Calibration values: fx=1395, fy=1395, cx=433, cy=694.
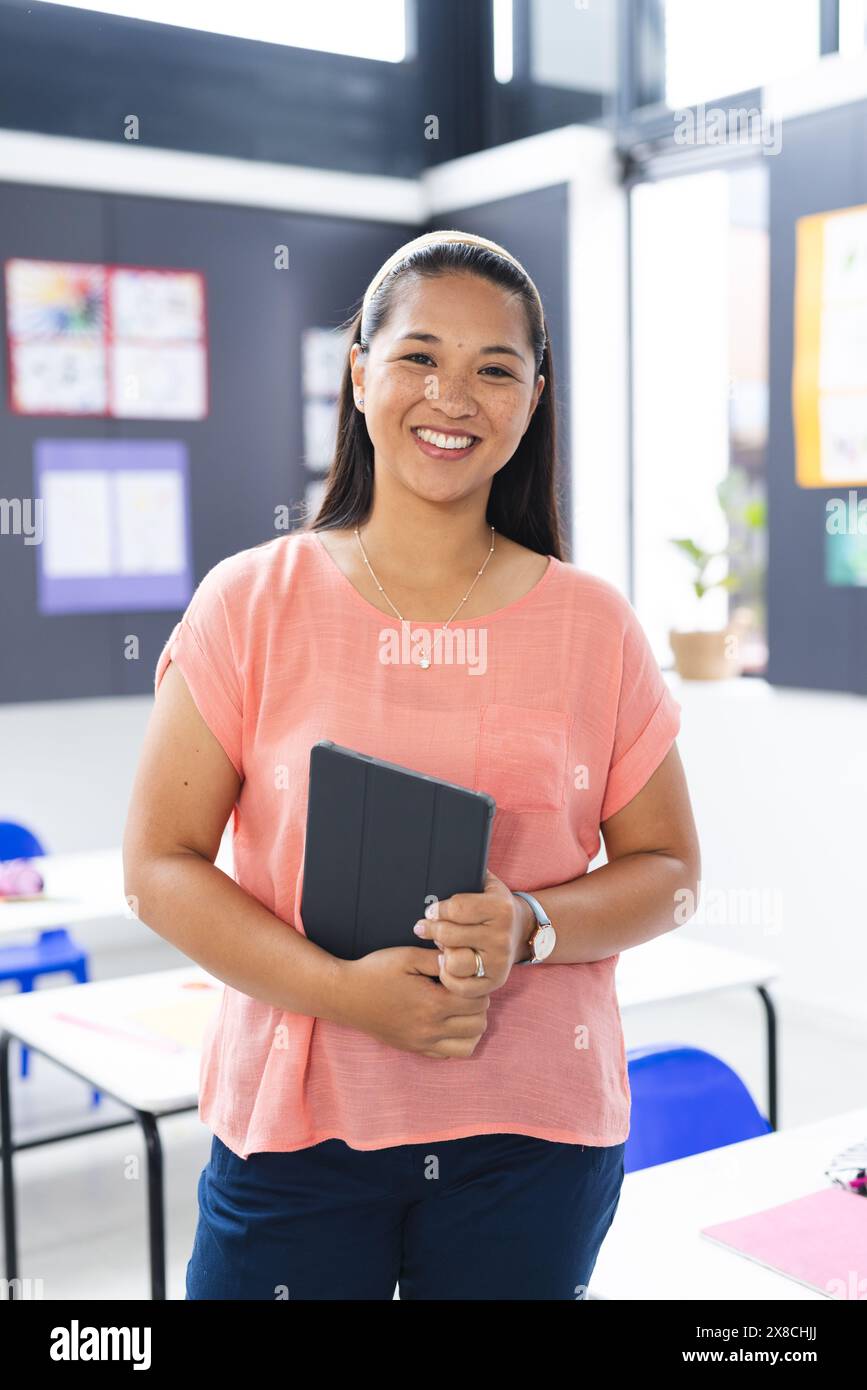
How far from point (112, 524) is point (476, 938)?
4329mm

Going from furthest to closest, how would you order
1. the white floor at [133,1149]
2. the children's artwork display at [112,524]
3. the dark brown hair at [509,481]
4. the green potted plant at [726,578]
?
the children's artwork display at [112,524] < the green potted plant at [726,578] < the white floor at [133,1149] < the dark brown hair at [509,481]

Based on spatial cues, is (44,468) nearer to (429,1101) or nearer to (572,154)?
(572,154)

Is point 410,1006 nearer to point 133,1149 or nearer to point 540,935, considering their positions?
point 540,935

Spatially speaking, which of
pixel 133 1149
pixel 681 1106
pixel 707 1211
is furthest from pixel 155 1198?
pixel 133 1149

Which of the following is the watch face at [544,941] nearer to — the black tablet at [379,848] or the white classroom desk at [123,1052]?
the black tablet at [379,848]

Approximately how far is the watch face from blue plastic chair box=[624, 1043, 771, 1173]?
62 centimetres

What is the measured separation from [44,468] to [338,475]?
12.8ft

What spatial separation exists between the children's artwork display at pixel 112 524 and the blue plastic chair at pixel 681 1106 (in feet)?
12.4

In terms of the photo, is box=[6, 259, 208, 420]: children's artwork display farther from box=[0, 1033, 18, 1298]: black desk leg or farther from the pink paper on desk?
the pink paper on desk

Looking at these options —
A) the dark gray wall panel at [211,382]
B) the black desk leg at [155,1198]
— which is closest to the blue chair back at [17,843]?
the dark gray wall panel at [211,382]

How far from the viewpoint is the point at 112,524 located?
5.26 metres

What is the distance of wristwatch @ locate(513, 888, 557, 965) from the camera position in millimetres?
1239

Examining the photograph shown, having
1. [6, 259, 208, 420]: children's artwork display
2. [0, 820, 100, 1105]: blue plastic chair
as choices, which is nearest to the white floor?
[0, 820, 100, 1105]: blue plastic chair

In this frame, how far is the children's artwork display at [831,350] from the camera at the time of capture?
14.4 ft
